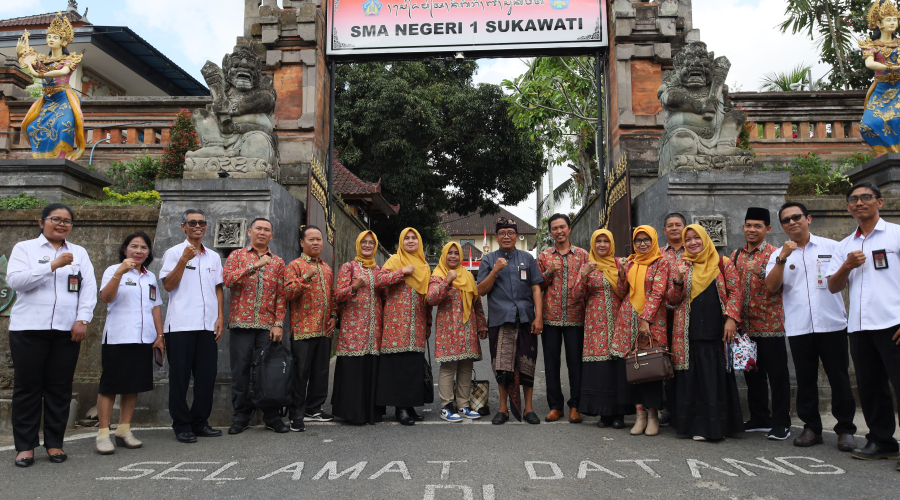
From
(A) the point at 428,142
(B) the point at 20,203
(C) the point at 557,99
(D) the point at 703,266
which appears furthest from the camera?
(A) the point at 428,142

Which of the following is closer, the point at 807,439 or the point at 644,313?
the point at 807,439

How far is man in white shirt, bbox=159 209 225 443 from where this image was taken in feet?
17.1

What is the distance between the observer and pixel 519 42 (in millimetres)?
8797

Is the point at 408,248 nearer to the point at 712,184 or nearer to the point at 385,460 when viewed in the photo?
the point at 385,460

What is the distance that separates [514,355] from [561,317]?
0.56 m

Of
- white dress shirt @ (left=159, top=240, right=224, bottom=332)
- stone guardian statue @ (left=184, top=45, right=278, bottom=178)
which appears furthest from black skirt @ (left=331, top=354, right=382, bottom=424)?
stone guardian statue @ (left=184, top=45, right=278, bottom=178)

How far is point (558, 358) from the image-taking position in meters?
5.97

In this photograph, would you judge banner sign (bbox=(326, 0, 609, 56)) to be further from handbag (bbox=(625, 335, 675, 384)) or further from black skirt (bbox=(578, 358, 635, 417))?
handbag (bbox=(625, 335, 675, 384))

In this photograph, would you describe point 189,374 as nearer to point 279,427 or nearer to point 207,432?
point 207,432

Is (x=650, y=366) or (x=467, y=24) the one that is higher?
(x=467, y=24)

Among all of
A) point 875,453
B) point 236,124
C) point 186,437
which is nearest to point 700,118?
point 875,453

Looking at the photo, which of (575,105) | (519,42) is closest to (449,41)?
(519,42)

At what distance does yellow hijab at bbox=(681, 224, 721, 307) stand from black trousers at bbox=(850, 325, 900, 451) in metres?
1.04

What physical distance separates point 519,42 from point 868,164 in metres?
4.48
